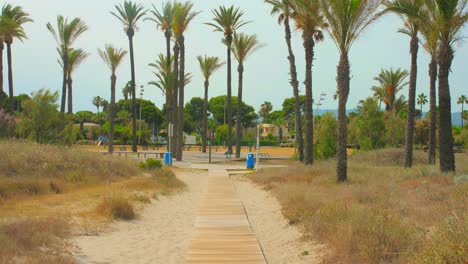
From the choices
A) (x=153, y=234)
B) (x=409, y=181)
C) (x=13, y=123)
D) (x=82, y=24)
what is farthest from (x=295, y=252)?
(x=82, y=24)

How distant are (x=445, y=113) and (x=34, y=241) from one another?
605 inches

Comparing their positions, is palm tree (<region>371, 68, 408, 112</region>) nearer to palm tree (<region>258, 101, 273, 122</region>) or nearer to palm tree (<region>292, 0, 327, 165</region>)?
palm tree (<region>292, 0, 327, 165</region>)

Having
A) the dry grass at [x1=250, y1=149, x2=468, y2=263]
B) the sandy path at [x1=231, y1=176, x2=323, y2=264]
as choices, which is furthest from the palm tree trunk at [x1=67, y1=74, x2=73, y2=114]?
the dry grass at [x1=250, y1=149, x2=468, y2=263]

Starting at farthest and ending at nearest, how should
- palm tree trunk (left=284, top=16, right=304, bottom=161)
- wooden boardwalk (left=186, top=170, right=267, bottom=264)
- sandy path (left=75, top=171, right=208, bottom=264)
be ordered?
palm tree trunk (left=284, top=16, right=304, bottom=161)
sandy path (left=75, top=171, right=208, bottom=264)
wooden boardwalk (left=186, top=170, right=267, bottom=264)

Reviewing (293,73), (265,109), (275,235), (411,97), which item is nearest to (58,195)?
(275,235)

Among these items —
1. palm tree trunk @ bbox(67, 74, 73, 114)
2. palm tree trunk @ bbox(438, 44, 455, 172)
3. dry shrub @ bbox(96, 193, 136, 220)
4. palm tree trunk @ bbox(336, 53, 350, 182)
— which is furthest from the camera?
palm tree trunk @ bbox(67, 74, 73, 114)

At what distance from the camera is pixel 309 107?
28781mm

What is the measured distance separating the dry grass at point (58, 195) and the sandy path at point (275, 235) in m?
3.37

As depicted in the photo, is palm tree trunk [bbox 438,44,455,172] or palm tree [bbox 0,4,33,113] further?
palm tree [bbox 0,4,33,113]

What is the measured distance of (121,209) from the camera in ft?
43.4

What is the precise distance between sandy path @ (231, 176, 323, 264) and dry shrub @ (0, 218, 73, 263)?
3.61 meters

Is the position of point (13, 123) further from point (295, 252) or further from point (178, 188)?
point (295, 252)

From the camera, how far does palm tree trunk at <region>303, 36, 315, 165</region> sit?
28.1 metres

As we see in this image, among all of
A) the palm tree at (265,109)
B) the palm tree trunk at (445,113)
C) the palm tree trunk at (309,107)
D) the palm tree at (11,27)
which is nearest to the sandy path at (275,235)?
the palm tree trunk at (445,113)
